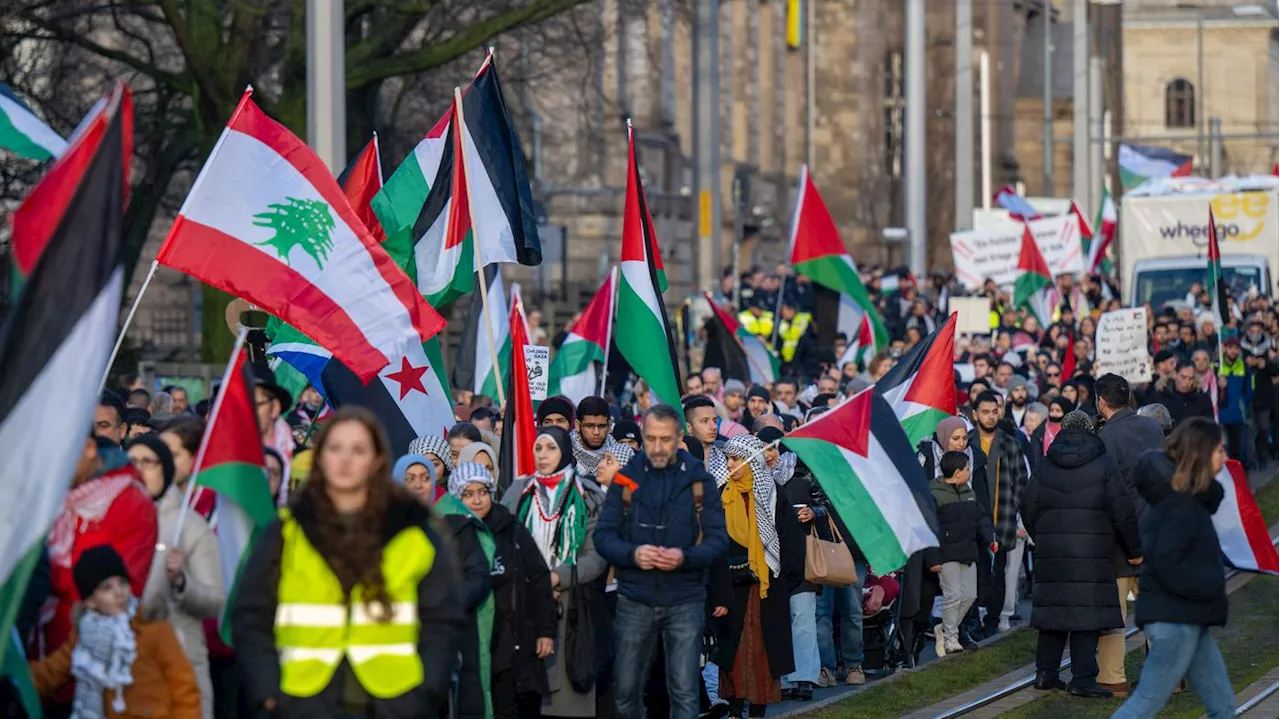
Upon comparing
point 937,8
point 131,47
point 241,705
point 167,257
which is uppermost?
point 937,8

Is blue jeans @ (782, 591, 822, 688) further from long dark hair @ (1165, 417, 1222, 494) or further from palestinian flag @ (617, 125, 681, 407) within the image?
long dark hair @ (1165, 417, 1222, 494)

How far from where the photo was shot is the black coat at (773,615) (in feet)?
42.5

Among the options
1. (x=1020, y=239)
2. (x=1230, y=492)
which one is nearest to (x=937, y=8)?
(x=1020, y=239)

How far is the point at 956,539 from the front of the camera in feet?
51.1

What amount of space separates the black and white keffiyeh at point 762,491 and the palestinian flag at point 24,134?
11.8ft

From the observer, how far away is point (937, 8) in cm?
7419

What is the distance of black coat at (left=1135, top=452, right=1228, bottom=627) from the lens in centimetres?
1096

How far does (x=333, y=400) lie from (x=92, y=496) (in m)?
4.92

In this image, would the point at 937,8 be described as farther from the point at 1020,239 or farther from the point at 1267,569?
the point at 1267,569

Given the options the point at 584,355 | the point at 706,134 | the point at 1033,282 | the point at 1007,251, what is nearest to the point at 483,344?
the point at 584,355

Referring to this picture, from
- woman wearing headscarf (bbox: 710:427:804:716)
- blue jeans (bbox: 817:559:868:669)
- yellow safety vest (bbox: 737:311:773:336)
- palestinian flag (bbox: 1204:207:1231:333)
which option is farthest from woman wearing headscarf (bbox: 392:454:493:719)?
yellow safety vest (bbox: 737:311:773:336)

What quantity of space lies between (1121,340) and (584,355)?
27.9 ft

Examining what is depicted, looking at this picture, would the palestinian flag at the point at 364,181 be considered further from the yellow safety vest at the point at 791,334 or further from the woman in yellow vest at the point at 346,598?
the yellow safety vest at the point at 791,334

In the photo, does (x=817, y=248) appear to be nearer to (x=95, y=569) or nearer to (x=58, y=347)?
(x=58, y=347)
